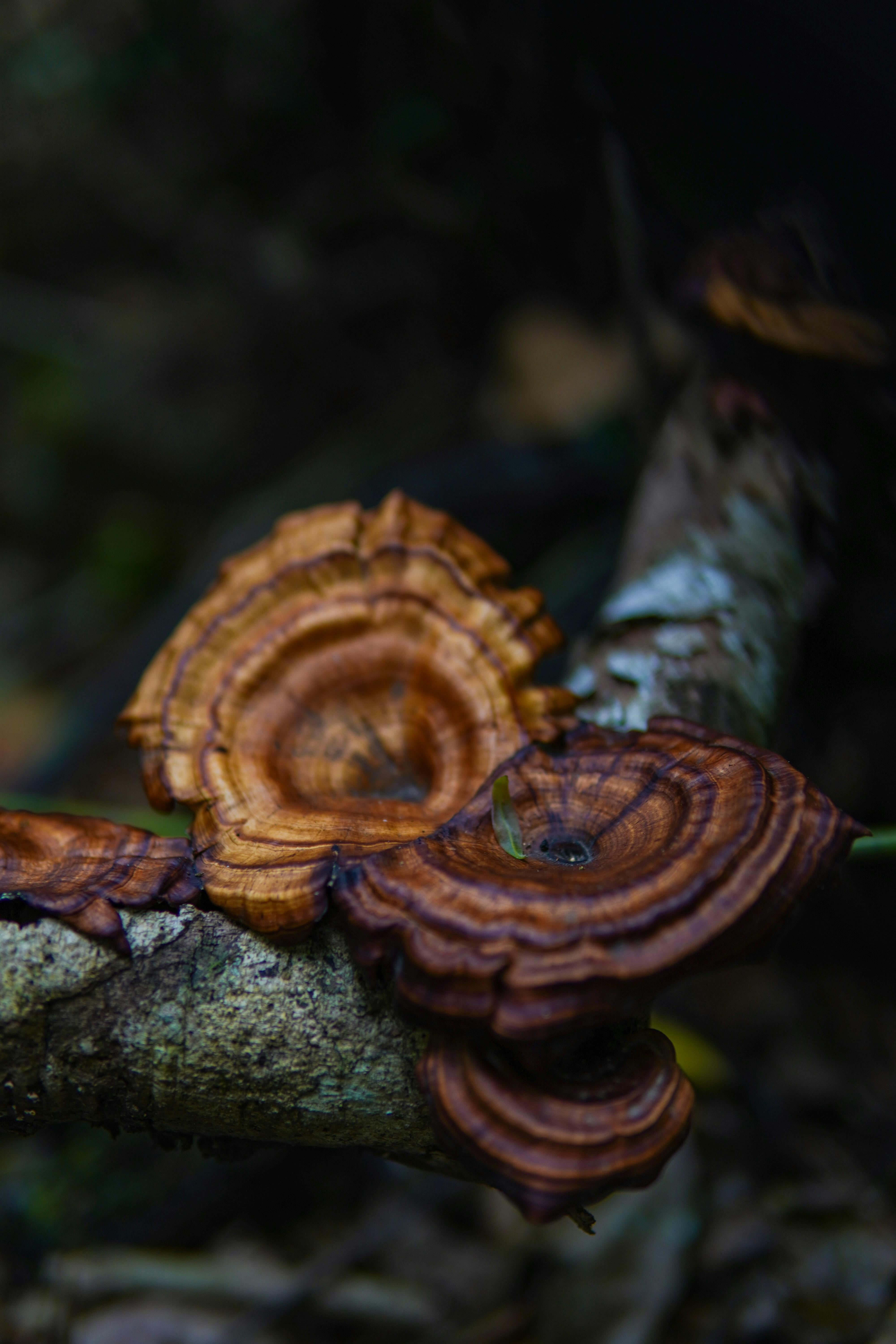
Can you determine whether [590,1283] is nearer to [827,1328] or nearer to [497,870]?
[827,1328]

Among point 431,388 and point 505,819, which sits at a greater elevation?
point 431,388

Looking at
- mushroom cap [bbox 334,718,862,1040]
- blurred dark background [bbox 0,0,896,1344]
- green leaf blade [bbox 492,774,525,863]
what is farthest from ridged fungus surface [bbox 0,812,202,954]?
blurred dark background [bbox 0,0,896,1344]

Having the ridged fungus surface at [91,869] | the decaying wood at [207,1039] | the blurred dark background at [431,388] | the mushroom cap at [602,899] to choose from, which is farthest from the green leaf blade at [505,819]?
the blurred dark background at [431,388]

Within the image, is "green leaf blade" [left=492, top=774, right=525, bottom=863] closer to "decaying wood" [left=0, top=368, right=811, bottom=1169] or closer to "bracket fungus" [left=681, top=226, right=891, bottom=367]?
"decaying wood" [left=0, top=368, right=811, bottom=1169]

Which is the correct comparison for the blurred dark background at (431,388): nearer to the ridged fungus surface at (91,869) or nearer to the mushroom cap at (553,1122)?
the ridged fungus surface at (91,869)

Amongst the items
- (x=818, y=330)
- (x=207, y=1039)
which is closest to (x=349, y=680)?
(x=207, y=1039)

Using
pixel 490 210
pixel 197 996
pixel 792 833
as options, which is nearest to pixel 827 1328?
pixel 792 833

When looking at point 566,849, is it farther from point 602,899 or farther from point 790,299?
point 790,299
